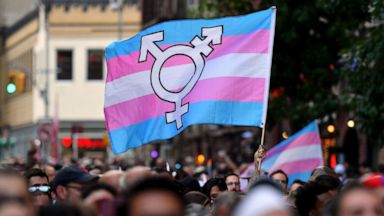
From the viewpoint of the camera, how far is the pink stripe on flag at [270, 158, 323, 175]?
66.4 feet

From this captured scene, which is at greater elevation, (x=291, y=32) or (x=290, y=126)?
(x=291, y=32)

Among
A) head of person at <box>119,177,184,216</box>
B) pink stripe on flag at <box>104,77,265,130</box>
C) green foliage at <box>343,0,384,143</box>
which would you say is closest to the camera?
head of person at <box>119,177,184,216</box>

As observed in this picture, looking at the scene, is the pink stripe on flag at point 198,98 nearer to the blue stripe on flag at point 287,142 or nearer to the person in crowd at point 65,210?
the blue stripe on flag at point 287,142

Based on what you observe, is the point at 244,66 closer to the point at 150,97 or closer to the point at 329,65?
the point at 150,97

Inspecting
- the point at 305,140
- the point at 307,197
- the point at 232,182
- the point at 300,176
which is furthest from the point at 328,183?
the point at 305,140

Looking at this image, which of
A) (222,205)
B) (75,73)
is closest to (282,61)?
(222,205)

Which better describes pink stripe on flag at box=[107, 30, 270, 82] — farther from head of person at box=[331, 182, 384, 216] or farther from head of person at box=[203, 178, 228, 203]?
head of person at box=[331, 182, 384, 216]

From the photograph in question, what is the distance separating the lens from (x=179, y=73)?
1617cm

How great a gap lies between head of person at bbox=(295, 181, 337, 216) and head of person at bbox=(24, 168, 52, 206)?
1916 mm

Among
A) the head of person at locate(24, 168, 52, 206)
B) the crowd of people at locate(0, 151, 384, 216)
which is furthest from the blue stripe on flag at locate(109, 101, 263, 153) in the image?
the crowd of people at locate(0, 151, 384, 216)

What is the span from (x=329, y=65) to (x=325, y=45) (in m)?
0.41

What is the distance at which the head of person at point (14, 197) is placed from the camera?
7.19 metres

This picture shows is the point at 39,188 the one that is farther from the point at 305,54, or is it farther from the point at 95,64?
the point at 95,64

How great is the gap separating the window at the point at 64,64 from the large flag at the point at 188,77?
213 ft
